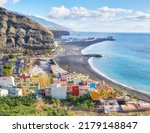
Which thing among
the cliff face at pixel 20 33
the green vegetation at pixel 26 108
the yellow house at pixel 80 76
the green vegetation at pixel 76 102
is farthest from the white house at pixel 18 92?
the yellow house at pixel 80 76

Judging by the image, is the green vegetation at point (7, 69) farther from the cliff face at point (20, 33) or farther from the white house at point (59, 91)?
the white house at point (59, 91)

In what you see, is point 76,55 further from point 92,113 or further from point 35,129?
point 35,129

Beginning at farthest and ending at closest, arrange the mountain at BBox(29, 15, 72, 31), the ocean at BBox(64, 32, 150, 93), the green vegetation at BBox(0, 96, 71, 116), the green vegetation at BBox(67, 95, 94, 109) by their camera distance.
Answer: the ocean at BBox(64, 32, 150, 93)
the mountain at BBox(29, 15, 72, 31)
the green vegetation at BBox(67, 95, 94, 109)
the green vegetation at BBox(0, 96, 71, 116)

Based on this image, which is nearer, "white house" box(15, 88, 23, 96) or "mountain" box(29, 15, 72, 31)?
"white house" box(15, 88, 23, 96)

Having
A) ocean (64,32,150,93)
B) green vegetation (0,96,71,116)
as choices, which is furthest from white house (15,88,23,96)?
ocean (64,32,150,93)

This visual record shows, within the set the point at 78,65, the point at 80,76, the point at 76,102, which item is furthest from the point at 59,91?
the point at 78,65

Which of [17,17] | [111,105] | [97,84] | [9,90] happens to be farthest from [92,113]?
[17,17]

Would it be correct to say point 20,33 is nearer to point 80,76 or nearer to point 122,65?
point 80,76

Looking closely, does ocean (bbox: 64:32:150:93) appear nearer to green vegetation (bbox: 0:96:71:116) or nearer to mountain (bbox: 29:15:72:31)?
mountain (bbox: 29:15:72:31)
